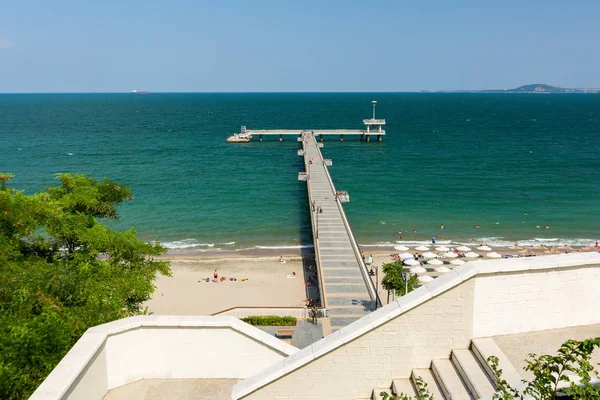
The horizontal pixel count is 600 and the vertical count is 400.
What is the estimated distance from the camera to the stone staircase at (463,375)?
20.9ft

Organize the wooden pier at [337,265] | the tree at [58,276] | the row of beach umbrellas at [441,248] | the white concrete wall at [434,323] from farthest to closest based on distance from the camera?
1. the row of beach umbrellas at [441,248]
2. the wooden pier at [337,265]
3. the tree at [58,276]
4. the white concrete wall at [434,323]

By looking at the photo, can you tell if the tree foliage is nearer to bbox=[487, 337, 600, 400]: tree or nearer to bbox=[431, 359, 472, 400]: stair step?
bbox=[431, 359, 472, 400]: stair step

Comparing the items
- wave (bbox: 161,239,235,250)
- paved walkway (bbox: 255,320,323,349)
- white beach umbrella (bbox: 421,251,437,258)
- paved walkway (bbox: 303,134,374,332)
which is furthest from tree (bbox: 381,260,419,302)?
wave (bbox: 161,239,235,250)

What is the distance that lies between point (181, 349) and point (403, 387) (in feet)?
14.2

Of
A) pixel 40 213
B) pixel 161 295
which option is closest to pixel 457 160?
pixel 161 295

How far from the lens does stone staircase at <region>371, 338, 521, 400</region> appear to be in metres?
6.36

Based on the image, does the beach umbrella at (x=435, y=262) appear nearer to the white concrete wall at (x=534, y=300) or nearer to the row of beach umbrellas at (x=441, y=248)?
the row of beach umbrellas at (x=441, y=248)

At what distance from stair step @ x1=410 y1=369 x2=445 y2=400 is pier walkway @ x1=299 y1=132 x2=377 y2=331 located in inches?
514

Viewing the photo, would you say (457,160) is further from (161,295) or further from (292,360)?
(292,360)

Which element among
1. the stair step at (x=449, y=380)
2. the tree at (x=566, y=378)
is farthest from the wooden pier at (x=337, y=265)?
the tree at (x=566, y=378)

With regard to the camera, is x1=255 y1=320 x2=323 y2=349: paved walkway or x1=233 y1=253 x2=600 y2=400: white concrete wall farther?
x1=255 y1=320 x2=323 y2=349: paved walkway

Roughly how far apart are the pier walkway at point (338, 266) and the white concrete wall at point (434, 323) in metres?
13.1

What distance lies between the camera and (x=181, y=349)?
28.7 ft

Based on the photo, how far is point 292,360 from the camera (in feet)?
23.8
